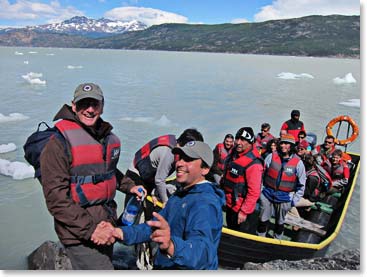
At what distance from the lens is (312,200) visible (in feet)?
15.7

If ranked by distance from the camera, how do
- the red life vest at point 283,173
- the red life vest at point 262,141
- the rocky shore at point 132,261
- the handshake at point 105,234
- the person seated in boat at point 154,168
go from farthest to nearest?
the red life vest at point 262,141 < the red life vest at point 283,173 < the person seated in boat at point 154,168 < the rocky shore at point 132,261 < the handshake at point 105,234

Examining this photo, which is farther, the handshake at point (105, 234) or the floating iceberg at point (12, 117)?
the floating iceberg at point (12, 117)

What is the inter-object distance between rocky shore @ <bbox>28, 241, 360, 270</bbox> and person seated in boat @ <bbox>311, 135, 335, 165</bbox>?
2431 mm

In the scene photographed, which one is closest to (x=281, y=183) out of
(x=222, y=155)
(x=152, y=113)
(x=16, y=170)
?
(x=222, y=155)

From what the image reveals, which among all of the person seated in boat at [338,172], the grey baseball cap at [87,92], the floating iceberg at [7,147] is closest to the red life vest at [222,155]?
the person seated in boat at [338,172]

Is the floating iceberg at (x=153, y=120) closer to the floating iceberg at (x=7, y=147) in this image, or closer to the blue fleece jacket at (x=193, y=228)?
the floating iceberg at (x=7, y=147)

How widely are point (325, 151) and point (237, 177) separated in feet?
9.87

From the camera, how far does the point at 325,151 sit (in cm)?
568

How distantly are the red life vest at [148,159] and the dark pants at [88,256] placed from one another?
113cm

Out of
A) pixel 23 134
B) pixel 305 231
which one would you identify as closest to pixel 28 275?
pixel 305 231

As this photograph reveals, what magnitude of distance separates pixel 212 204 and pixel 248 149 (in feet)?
6.23

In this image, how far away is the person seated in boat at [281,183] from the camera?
11.7 feet

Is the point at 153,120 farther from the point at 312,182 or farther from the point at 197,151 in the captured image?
the point at 197,151

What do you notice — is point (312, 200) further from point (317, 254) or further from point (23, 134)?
point (23, 134)
